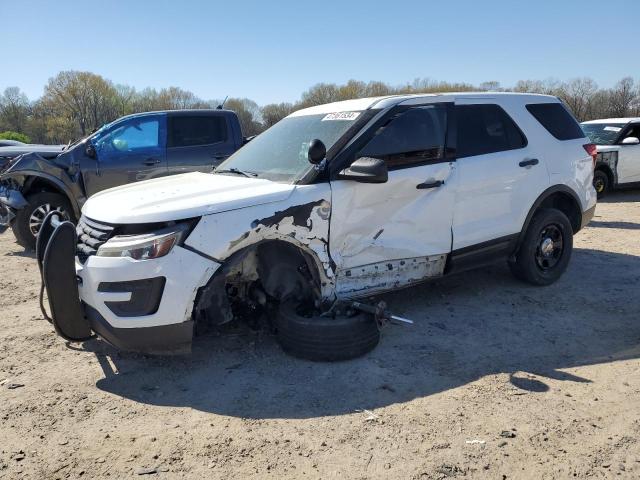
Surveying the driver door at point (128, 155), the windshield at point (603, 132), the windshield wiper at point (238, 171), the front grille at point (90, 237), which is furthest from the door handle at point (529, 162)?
the windshield at point (603, 132)

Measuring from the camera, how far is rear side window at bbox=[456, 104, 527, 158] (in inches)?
178

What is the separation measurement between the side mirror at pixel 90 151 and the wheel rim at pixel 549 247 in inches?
→ 252

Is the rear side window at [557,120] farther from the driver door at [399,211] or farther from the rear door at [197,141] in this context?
the rear door at [197,141]

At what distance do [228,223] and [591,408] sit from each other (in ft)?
8.20

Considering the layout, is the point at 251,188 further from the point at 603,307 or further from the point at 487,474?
the point at 603,307

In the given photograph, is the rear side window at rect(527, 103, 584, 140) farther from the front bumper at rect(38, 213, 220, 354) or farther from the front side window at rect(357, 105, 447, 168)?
the front bumper at rect(38, 213, 220, 354)

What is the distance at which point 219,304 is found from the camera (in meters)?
3.58

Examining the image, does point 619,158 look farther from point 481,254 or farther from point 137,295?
point 137,295

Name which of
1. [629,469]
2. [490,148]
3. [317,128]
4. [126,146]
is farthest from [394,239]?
[126,146]

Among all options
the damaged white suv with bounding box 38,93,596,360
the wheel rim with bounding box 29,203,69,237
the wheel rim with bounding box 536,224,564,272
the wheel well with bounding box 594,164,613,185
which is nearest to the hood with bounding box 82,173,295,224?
the damaged white suv with bounding box 38,93,596,360

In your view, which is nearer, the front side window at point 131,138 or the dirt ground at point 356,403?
the dirt ground at point 356,403

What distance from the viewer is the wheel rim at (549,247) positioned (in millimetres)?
5184

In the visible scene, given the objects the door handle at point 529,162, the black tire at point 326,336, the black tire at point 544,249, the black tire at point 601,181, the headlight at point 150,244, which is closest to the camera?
the headlight at point 150,244

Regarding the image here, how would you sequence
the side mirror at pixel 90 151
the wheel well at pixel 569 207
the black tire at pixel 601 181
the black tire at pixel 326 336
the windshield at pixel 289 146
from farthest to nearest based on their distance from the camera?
the black tire at pixel 601 181
the side mirror at pixel 90 151
the wheel well at pixel 569 207
the windshield at pixel 289 146
the black tire at pixel 326 336
